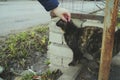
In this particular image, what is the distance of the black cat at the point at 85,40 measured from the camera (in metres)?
2.62

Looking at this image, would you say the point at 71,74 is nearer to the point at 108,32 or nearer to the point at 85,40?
the point at 85,40

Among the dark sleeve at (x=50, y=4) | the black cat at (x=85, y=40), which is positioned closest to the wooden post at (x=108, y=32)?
the dark sleeve at (x=50, y=4)

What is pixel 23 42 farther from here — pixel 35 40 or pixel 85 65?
pixel 85 65

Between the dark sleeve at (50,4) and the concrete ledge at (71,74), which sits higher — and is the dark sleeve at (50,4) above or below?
above

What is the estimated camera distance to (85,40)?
106 inches

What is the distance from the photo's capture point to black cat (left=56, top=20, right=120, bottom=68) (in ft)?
8.60

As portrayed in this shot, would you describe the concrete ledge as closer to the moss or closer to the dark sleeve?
the dark sleeve

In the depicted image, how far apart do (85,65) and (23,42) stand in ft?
7.19

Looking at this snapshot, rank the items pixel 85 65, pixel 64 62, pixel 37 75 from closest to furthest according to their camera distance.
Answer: pixel 85 65
pixel 64 62
pixel 37 75

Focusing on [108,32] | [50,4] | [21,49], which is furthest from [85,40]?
[21,49]

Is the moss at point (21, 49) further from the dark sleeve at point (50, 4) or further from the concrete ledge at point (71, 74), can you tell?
the dark sleeve at point (50, 4)

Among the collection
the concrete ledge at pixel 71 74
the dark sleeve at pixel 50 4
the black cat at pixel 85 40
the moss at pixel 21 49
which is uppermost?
the dark sleeve at pixel 50 4

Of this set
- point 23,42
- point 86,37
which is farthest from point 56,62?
point 23,42

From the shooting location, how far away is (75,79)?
2670 mm
